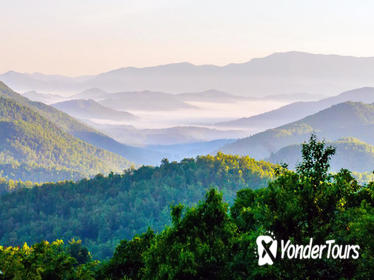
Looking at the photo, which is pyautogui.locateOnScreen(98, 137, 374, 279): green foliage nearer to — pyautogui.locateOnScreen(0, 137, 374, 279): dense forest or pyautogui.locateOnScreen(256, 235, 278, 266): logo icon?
pyautogui.locateOnScreen(0, 137, 374, 279): dense forest

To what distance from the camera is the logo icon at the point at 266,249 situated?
22719mm

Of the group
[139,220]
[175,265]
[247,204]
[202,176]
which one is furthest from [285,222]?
[202,176]

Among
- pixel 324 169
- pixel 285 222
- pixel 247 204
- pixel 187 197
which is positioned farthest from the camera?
pixel 187 197

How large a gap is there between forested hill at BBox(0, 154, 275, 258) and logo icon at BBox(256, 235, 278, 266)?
139 m

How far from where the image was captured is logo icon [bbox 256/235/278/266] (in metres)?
22.7

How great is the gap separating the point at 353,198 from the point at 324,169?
3423 mm

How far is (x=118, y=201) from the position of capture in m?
186

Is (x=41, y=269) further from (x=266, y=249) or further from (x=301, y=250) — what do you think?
(x=301, y=250)

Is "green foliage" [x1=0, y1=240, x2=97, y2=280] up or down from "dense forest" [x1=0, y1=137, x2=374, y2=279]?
down

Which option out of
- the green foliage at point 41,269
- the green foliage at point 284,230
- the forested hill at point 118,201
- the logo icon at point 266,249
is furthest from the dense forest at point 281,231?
the forested hill at point 118,201

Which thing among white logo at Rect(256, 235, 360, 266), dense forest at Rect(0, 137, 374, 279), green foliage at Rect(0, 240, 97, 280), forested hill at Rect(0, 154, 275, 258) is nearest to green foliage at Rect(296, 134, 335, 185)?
dense forest at Rect(0, 137, 374, 279)

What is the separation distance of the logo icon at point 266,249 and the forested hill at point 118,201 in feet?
455

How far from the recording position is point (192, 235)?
93.2 ft

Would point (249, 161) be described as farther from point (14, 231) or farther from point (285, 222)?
point (285, 222)
